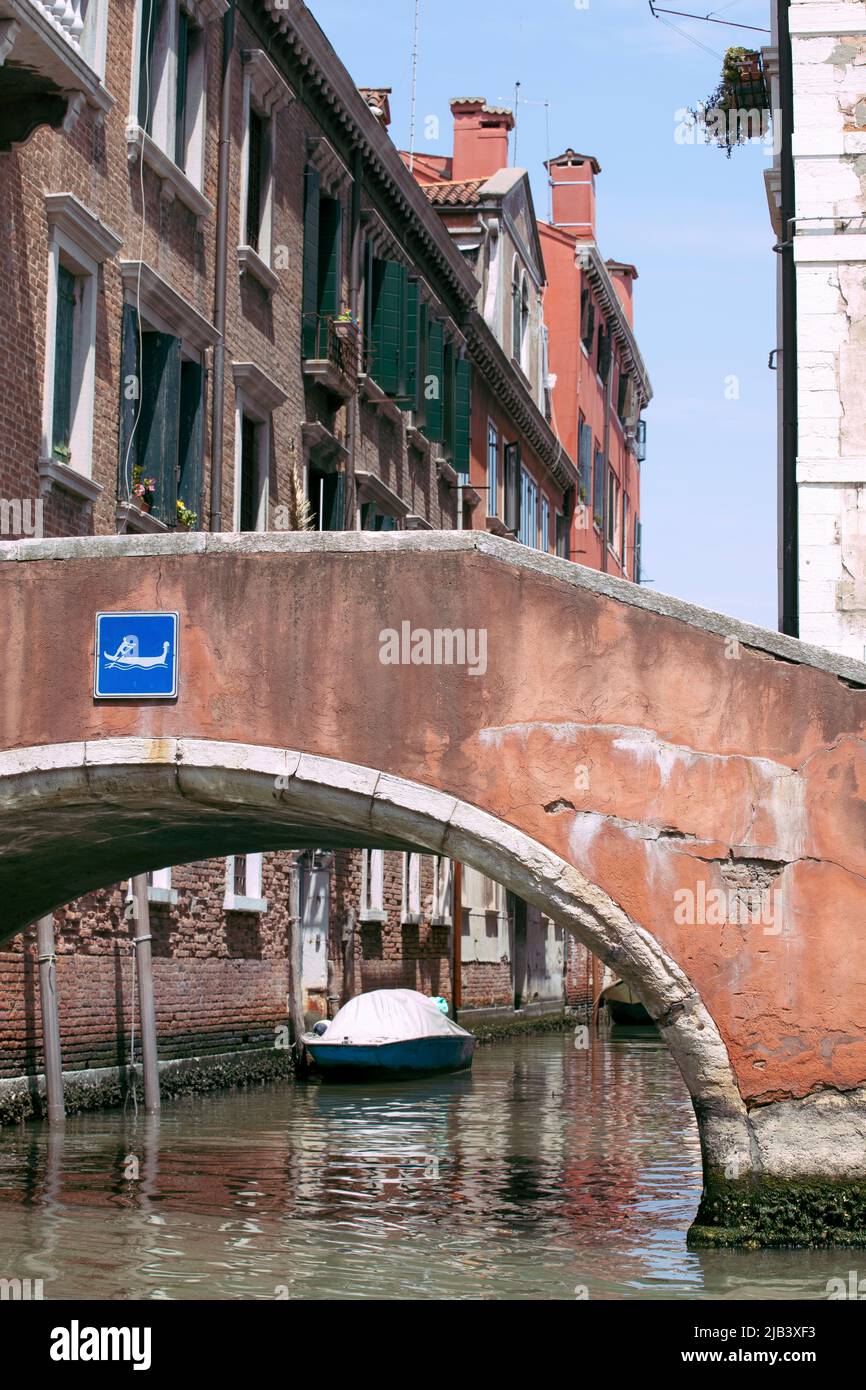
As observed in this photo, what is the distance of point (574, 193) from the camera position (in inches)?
1606

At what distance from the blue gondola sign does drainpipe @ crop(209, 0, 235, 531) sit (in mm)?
7647

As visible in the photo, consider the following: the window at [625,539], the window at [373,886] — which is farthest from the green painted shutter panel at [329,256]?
the window at [625,539]

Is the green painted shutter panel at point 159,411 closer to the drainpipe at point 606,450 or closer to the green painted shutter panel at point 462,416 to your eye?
the green painted shutter panel at point 462,416

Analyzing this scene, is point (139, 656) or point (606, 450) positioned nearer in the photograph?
point (139, 656)

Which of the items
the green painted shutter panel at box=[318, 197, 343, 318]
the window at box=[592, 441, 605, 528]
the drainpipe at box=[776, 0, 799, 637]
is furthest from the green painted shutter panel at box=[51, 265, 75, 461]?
the window at box=[592, 441, 605, 528]

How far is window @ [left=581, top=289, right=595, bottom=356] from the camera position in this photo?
38.4m

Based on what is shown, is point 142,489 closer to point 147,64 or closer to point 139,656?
point 147,64

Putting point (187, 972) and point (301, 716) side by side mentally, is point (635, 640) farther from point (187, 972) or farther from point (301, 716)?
point (187, 972)

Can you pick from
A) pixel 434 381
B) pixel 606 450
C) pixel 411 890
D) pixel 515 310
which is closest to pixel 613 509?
pixel 606 450

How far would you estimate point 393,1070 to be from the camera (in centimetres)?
1967

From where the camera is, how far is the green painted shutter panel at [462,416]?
26.9 m

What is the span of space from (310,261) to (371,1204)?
11734 mm

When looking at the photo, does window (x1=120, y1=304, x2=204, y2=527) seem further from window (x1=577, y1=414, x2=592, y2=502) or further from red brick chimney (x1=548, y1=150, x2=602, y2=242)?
red brick chimney (x1=548, y1=150, x2=602, y2=242)
